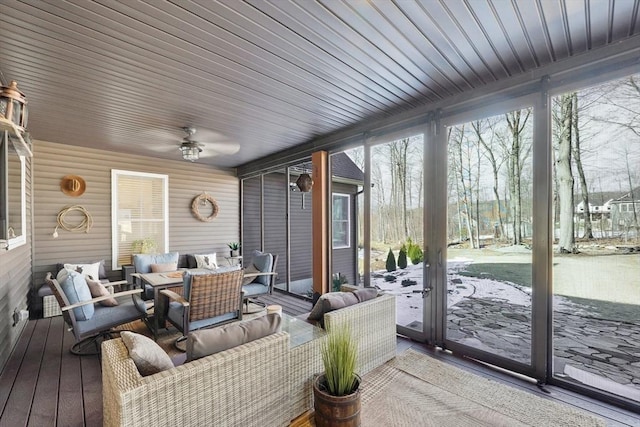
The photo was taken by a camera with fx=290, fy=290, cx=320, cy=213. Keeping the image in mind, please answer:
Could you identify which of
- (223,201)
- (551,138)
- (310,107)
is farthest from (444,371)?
(223,201)

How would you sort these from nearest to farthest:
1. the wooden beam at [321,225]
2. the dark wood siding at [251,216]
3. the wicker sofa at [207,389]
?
the wicker sofa at [207,389], the wooden beam at [321,225], the dark wood siding at [251,216]

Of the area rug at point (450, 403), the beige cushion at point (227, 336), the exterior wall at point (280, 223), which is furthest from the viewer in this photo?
the exterior wall at point (280, 223)

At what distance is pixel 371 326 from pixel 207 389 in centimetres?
164

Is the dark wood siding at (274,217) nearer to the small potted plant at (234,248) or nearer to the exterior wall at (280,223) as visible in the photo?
the exterior wall at (280,223)

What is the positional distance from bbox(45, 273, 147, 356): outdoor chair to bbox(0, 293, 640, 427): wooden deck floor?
22 cm

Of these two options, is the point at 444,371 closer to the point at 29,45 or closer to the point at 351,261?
the point at 351,261

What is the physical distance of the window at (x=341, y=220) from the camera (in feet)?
20.2

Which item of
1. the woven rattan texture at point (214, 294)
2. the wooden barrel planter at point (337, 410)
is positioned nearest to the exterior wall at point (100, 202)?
the woven rattan texture at point (214, 294)

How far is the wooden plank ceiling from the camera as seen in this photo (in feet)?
6.41

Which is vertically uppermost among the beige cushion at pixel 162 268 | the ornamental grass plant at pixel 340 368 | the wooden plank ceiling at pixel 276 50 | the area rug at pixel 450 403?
the wooden plank ceiling at pixel 276 50

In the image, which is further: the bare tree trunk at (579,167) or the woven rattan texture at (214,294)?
the woven rattan texture at (214,294)

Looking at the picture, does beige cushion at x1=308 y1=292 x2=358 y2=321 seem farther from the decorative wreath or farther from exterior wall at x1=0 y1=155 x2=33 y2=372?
the decorative wreath

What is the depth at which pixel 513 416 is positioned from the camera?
7.18 feet

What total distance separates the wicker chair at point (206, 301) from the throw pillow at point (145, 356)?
1319 mm
